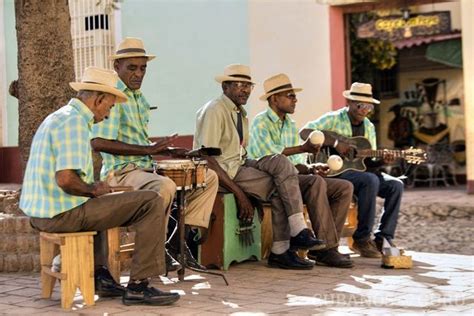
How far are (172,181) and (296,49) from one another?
783 cm

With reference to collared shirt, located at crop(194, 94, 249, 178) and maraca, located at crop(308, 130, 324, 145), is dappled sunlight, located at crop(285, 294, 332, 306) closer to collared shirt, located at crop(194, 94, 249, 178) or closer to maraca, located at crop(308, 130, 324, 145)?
collared shirt, located at crop(194, 94, 249, 178)

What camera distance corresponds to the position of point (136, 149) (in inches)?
238

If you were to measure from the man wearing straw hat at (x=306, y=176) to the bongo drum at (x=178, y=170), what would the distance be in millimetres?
1279

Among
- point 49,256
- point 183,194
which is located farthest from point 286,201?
point 49,256

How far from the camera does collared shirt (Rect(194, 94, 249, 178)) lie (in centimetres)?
693

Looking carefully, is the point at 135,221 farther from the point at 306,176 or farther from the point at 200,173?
the point at 306,176

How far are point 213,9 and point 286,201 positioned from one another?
Answer: 7453 millimetres

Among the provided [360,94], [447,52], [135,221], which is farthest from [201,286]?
[447,52]

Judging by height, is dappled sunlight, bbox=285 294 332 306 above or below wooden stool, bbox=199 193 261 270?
below

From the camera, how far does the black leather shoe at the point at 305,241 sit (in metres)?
6.82

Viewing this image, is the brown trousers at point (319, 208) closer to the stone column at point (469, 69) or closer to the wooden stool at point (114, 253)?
the wooden stool at point (114, 253)

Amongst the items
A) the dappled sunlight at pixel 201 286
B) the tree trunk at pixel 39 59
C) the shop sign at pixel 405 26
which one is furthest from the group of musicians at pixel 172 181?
the shop sign at pixel 405 26

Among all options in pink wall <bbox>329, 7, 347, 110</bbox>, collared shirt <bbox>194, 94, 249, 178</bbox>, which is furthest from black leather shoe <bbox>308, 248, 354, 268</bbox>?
pink wall <bbox>329, 7, 347, 110</bbox>

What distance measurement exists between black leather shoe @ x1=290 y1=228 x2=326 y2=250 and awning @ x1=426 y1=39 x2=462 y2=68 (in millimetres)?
10633
